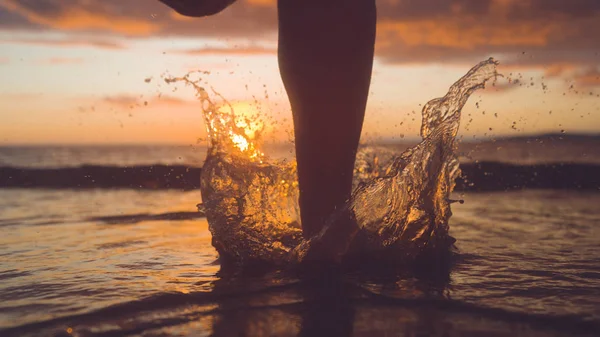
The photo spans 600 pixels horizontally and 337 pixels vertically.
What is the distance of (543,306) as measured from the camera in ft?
4.13

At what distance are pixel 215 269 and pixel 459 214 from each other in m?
1.70

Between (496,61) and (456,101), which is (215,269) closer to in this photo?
(456,101)

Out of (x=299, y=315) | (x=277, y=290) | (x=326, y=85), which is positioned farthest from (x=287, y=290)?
(x=326, y=85)

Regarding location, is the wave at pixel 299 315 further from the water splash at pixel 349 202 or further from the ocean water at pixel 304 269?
the water splash at pixel 349 202

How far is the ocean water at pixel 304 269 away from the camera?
3.93 ft

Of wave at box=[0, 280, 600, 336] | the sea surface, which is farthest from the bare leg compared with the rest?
wave at box=[0, 280, 600, 336]

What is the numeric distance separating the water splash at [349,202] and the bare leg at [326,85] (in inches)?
3.5

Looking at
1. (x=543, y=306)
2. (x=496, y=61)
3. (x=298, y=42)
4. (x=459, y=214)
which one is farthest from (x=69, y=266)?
(x=459, y=214)

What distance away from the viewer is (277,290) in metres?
1.46

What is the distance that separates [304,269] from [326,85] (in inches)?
21.1

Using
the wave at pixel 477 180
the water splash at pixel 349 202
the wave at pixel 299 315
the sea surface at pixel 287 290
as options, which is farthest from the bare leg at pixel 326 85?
the wave at pixel 477 180

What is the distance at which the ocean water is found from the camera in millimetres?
1199

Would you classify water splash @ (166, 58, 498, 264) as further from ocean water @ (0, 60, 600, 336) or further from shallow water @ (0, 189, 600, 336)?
shallow water @ (0, 189, 600, 336)

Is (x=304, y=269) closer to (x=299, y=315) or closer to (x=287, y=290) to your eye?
(x=287, y=290)
